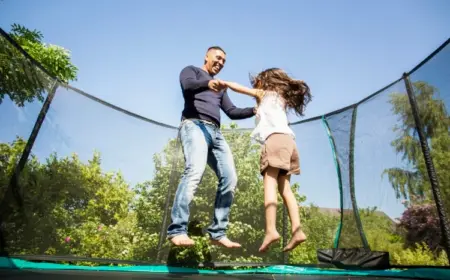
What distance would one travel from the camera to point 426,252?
4.99ft

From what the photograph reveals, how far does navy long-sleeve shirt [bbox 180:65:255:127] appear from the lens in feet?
5.64

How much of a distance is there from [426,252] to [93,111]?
7.02 feet

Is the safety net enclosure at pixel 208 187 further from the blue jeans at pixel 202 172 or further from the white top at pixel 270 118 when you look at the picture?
the white top at pixel 270 118

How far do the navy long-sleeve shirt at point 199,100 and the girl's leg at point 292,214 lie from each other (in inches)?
22.6

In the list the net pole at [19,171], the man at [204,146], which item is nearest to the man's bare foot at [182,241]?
the man at [204,146]

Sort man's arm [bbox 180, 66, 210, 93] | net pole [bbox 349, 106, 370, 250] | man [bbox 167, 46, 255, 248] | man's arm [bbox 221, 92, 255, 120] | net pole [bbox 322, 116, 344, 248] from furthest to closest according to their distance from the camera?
net pole [bbox 322, 116, 344, 248]
net pole [bbox 349, 106, 370, 250]
man's arm [bbox 221, 92, 255, 120]
man's arm [bbox 180, 66, 210, 93]
man [bbox 167, 46, 255, 248]

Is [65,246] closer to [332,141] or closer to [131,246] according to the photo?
[131,246]

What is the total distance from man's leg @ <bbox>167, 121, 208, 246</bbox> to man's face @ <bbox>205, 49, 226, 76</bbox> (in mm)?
464

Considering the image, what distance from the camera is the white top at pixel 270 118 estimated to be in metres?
1.48

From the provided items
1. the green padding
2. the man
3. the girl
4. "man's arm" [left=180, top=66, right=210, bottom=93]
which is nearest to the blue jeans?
the man

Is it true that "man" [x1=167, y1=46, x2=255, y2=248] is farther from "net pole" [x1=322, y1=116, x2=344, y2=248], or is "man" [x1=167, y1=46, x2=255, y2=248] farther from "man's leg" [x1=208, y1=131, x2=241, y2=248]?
"net pole" [x1=322, y1=116, x2=344, y2=248]

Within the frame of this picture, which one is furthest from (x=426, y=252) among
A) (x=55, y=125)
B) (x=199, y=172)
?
(x=55, y=125)

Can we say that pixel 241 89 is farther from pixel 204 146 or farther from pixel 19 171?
pixel 19 171

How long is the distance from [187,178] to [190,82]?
1.70ft
